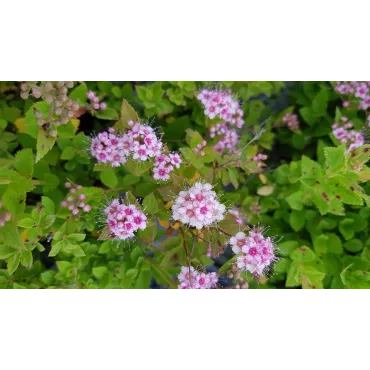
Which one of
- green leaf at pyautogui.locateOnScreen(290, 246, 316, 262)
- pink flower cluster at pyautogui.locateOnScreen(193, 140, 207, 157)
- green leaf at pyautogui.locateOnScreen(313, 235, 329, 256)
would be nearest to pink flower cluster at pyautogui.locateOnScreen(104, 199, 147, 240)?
pink flower cluster at pyautogui.locateOnScreen(193, 140, 207, 157)

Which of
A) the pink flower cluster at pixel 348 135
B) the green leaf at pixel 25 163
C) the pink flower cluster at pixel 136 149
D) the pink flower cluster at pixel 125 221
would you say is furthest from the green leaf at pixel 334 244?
the green leaf at pixel 25 163

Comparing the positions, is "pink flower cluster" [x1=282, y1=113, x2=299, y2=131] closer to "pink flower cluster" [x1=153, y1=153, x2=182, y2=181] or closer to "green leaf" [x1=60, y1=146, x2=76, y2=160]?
"pink flower cluster" [x1=153, y1=153, x2=182, y2=181]

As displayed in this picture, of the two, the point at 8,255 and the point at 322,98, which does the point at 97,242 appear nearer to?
the point at 8,255

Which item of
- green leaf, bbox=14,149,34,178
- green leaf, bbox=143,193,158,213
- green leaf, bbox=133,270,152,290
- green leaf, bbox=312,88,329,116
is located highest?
green leaf, bbox=312,88,329,116

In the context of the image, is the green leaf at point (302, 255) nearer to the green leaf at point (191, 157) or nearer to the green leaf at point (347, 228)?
the green leaf at point (347, 228)

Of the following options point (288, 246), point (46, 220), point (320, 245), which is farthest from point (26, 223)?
point (320, 245)

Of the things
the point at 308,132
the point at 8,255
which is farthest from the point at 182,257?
the point at 308,132

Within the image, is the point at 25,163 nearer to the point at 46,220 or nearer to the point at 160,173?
the point at 46,220
